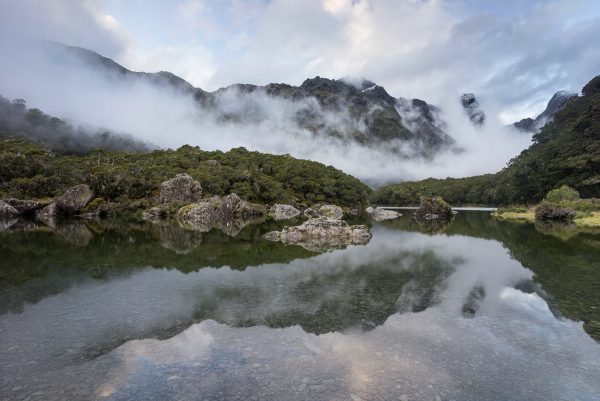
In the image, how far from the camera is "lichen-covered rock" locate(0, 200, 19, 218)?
73238mm

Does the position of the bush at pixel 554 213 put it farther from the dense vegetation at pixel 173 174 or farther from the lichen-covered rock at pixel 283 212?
the dense vegetation at pixel 173 174

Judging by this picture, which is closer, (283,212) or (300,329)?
(300,329)

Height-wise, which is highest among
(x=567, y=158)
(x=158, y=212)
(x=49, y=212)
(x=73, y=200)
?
(x=567, y=158)

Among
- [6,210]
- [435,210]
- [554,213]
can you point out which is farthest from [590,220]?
Result: [6,210]

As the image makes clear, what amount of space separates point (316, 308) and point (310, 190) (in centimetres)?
11860

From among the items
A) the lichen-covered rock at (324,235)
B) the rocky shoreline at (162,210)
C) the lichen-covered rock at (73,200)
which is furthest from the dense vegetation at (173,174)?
the lichen-covered rock at (324,235)

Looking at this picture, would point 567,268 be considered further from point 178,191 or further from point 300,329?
point 178,191

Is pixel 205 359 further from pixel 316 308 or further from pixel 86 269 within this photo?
pixel 86 269

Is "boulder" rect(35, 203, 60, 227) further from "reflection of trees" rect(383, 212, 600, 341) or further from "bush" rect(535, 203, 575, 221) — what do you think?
"bush" rect(535, 203, 575, 221)

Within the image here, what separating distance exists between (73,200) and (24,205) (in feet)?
28.9

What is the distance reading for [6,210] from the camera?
73812mm

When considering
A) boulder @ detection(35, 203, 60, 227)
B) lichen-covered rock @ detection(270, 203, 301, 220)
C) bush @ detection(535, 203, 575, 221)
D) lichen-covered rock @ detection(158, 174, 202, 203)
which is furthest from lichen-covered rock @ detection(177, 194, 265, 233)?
bush @ detection(535, 203, 575, 221)

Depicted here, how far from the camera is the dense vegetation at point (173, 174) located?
91562 millimetres

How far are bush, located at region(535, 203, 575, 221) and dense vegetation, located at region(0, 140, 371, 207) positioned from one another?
6769 centimetres
